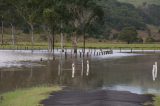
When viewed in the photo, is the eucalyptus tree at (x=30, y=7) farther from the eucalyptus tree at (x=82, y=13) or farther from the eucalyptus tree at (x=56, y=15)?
the eucalyptus tree at (x=82, y=13)

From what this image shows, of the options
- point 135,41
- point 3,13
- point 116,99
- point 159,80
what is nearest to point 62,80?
point 159,80

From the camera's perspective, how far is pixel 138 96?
23.2 meters

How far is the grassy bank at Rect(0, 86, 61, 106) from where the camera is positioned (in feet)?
67.5

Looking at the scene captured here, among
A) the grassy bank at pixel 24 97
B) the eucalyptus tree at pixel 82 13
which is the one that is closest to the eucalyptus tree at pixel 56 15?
the eucalyptus tree at pixel 82 13

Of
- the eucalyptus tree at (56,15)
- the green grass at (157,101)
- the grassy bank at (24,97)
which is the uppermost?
the eucalyptus tree at (56,15)

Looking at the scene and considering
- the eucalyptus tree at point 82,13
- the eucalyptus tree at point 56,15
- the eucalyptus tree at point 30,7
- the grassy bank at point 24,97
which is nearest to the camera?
the grassy bank at point 24,97

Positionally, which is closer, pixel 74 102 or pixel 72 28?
pixel 74 102

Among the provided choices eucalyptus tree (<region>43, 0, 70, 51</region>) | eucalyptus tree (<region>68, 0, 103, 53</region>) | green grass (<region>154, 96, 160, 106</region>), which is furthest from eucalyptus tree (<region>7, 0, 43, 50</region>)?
green grass (<region>154, 96, 160, 106</region>)

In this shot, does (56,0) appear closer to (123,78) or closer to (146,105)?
(123,78)

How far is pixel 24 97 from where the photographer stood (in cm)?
2284

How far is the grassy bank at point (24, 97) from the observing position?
20.6 metres

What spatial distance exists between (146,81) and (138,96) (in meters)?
9.40

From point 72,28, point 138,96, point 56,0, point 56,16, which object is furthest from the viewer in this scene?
point 72,28

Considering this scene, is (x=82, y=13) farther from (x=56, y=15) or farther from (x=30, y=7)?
(x=56, y=15)
